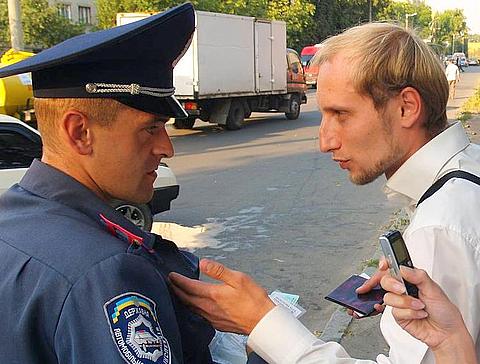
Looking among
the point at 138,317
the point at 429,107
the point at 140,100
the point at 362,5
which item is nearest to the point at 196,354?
the point at 138,317

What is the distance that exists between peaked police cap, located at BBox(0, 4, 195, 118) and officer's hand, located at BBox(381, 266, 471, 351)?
2.31ft

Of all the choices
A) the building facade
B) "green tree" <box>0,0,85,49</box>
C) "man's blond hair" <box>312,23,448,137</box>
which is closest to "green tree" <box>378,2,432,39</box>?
"man's blond hair" <box>312,23,448,137</box>

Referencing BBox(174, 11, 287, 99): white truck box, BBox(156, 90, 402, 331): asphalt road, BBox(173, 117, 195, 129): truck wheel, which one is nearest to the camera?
BBox(156, 90, 402, 331): asphalt road

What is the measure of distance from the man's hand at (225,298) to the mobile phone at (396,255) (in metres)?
0.40

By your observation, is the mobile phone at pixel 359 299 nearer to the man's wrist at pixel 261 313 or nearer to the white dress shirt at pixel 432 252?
the white dress shirt at pixel 432 252

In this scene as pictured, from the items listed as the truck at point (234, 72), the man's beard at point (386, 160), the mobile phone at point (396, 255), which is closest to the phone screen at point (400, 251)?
the mobile phone at point (396, 255)

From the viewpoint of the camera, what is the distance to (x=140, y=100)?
149 centimetres

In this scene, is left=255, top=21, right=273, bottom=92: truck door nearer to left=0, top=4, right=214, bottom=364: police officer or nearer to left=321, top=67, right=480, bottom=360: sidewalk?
left=321, top=67, right=480, bottom=360: sidewalk

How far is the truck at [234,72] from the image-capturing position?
15.9 metres

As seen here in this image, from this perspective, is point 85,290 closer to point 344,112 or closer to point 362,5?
point 344,112

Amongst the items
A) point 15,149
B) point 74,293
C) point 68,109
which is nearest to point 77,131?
point 68,109

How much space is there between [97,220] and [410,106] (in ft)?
3.02

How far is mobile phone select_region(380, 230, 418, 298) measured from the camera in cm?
127

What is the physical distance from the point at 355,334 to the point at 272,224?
3137 millimetres
